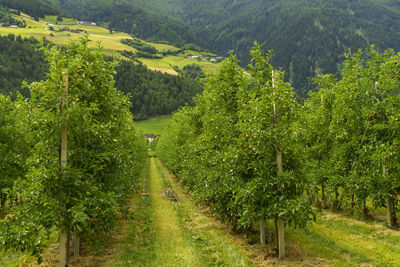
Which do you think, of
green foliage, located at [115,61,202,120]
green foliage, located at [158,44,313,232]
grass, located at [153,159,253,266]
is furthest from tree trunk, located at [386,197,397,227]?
green foliage, located at [115,61,202,120]

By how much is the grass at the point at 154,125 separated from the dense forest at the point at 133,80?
17.2 feet

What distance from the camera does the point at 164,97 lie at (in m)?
169

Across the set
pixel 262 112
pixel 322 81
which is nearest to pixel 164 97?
pixel 322 81

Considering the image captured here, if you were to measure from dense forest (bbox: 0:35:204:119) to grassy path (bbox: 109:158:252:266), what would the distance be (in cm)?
13201

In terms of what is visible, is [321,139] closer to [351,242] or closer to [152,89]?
[351,242]

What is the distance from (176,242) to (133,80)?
565 feet

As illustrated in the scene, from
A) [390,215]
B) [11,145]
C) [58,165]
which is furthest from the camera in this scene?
[11,145]

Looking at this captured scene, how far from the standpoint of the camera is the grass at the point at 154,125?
139 meters

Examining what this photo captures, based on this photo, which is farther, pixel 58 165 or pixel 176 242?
pixel 176 242

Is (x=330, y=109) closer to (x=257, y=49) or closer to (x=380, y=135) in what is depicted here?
(x=380, y=135)

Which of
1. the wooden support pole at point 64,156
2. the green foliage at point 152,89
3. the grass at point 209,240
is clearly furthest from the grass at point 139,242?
the green foliage at point 152,89

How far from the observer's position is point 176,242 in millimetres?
13781

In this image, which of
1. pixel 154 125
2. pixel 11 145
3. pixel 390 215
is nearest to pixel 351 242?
pixel 390 215

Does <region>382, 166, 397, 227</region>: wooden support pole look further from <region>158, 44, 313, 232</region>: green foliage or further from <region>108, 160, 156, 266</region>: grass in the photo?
<region>108, 160, 156, 266</region>: grass
